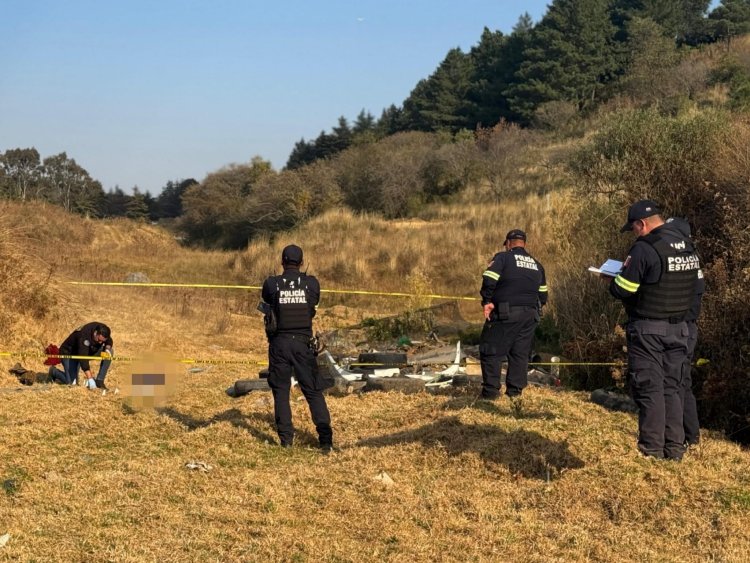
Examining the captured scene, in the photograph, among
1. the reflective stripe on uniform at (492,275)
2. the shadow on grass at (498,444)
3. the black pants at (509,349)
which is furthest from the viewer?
the black pants at (509,349)

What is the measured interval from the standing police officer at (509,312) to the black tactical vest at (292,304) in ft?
7.19

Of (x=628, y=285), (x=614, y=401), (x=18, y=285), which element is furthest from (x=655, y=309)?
(x=18, y=285)

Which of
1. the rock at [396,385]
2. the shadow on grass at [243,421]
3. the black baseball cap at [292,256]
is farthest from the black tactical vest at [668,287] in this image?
the rock at [396,385]

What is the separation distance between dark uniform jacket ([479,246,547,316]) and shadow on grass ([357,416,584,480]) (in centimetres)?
162

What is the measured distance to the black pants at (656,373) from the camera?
581 cm

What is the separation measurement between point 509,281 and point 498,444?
245 cm

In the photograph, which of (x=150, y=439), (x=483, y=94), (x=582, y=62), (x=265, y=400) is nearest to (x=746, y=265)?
(x=265, y=400)

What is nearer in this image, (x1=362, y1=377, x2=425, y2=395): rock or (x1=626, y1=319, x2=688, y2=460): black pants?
(x1=626, y1=319, x2=688, y2=460): black pants

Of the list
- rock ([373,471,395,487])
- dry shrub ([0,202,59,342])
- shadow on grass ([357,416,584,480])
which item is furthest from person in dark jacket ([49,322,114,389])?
rock ([373,471,395,487])

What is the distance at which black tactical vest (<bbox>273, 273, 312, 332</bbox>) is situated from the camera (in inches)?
295

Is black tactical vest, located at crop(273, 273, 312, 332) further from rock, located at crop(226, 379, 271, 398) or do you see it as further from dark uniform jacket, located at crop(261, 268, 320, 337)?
rock, located at crop(226, 379, 271, 398)

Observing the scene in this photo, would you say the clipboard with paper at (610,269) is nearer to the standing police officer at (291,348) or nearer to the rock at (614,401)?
the standing police officer at (291,348)

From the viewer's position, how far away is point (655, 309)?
580cm

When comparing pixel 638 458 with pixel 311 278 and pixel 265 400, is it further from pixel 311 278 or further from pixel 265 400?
pixel 265 400
